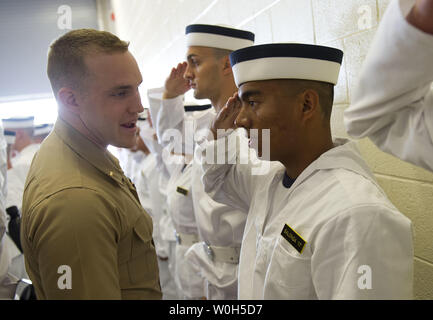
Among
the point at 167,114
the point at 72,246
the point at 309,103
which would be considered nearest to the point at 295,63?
the point at 309,103

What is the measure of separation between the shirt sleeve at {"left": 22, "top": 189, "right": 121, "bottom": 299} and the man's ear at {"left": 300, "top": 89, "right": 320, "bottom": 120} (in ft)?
2.26

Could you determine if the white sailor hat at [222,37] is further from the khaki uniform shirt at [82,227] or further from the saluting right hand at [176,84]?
the khaki uniform shirt at [82,227]

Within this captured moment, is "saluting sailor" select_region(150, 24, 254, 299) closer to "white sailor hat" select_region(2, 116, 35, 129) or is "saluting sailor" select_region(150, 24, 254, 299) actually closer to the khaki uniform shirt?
the khaki uniform shirt

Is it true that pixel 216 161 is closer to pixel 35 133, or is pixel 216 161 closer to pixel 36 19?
pixel 35 133

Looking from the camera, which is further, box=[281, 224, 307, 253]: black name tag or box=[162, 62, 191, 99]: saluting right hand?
box=[162, 62, 191, 99]: saluting right hand

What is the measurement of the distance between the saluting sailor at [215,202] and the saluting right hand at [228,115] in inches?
11.3

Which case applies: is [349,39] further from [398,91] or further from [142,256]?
[142,256]

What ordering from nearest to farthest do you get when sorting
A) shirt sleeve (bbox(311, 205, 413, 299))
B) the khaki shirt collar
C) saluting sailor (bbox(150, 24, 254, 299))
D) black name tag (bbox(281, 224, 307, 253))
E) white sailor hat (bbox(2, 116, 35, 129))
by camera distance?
shirt sleeve (bbox(311, 205, 413, 299))
black name tag (bbox(281, 224, 307, 253))
the khaki shirt collar
saluting sailor (bbox(150, 24, 254, 299))
white sailor hat (bbox(2, 116, 35, 129))

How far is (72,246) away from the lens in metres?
0.90

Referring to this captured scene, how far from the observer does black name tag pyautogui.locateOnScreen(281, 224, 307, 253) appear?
0.97m

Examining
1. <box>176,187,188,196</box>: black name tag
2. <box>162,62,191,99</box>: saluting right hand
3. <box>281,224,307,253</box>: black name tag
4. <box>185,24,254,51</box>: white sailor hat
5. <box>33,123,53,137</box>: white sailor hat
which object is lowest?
<box>176,187,188,196</box>: black name tag

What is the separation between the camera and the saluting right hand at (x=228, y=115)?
4.86ft

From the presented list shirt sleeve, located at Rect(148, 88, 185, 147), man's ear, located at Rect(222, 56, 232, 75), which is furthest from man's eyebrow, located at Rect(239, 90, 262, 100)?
shirt sleeve, located at Rect(148, 88, 185, 147)
